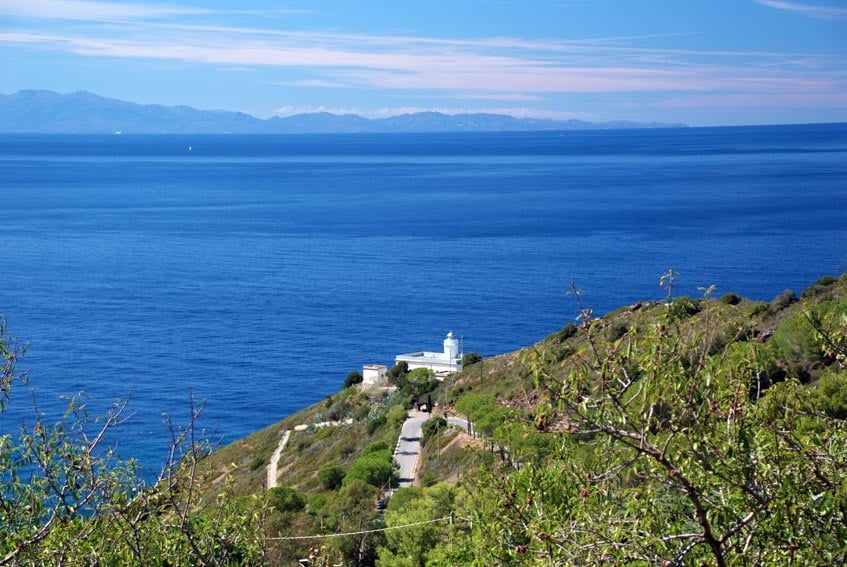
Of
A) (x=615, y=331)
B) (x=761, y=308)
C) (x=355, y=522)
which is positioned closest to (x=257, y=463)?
(x=615, y=331)

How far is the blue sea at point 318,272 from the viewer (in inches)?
1897

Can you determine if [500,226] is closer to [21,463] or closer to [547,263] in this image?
[547,263]

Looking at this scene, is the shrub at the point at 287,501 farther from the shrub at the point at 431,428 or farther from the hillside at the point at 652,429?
the hillside at the point at 652,429

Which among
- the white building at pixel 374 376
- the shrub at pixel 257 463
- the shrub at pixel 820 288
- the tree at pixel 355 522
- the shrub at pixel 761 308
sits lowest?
the shrub at pixel 257 463

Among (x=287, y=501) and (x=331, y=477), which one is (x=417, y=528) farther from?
(x=331, y=477)

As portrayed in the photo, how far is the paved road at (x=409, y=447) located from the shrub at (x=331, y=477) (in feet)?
5.68

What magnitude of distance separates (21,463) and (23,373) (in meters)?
0.76

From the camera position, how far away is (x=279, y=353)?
5300cm

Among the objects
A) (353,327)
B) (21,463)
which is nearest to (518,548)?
(21,463)

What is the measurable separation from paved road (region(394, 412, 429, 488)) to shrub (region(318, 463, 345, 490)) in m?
1.73

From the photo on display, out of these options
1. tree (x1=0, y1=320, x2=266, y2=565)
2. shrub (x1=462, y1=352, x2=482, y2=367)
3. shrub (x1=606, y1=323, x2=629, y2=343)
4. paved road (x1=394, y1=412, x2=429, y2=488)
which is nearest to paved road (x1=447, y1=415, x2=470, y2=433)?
paved road (x1=394, y1=412, x2=429, y2=488)

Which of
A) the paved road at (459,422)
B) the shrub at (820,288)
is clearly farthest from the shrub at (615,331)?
the shrub at (820,288)

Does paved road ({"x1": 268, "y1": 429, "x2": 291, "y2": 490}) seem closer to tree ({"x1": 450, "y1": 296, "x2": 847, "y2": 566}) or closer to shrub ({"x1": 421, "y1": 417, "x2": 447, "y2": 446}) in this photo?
shrub ({"x1": 421, "y1": 417, "x2": 447, "y2": 446})

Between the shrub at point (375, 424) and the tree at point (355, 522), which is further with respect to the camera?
the shrub at point (375, 424)
